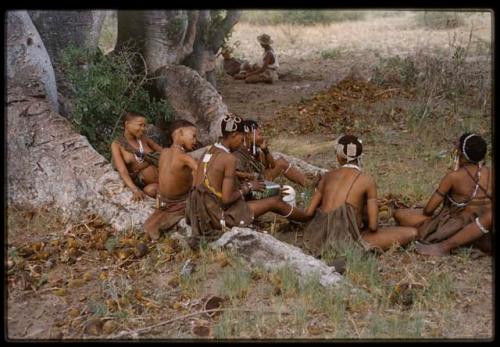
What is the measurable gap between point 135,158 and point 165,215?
83 cm

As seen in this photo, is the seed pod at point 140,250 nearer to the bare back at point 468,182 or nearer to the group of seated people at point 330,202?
the group of seated people at point 330,202

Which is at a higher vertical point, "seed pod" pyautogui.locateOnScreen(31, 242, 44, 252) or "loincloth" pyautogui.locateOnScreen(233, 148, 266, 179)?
"loincloth" pyautogui.locateOnScreen(233, 148, 266, 179)

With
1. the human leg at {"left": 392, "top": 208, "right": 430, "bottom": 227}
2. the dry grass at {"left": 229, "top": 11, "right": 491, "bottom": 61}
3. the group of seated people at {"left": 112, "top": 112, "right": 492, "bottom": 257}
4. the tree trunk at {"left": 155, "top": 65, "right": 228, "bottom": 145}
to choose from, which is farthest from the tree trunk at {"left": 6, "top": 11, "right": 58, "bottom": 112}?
the dry grass at {"left": 229, "top": 11, "right": 491, "bottom": 61}

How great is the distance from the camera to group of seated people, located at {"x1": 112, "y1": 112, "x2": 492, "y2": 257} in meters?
4.97

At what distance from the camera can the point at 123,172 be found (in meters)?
6.02

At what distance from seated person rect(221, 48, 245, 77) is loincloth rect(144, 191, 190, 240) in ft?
24.8

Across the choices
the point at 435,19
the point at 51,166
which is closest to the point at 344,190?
the point at 51,166

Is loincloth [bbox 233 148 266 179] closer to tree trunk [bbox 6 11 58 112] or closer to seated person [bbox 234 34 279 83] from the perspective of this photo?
tree trunk [bbox 6 11 58 112]

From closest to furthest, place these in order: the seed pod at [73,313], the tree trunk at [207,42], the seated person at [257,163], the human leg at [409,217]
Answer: the seed pod at [73,313]
the human leg at [409,217]
the seated person at [257,163]
the tree trunk at [207,42]

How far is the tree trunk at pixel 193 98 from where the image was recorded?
8.01 m

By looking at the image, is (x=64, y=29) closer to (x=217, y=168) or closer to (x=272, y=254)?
(x=217, y=168)

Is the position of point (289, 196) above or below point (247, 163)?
below

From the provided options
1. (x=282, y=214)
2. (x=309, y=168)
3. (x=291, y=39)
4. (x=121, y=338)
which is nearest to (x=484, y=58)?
(x=291, y=39)

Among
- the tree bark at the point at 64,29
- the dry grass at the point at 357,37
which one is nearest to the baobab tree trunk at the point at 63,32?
the tree bark at the point at 64,29
